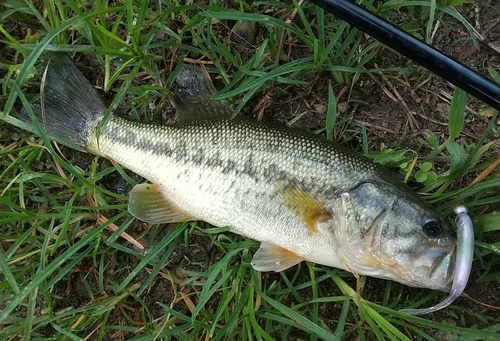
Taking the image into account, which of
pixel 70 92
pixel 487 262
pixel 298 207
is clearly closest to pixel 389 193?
pixel 298 207

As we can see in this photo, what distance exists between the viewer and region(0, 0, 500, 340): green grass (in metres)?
2.82

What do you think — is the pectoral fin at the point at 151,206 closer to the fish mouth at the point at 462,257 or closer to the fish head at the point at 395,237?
the fish head at the point at 395,237

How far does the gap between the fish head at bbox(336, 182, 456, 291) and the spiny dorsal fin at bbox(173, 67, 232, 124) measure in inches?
37.0

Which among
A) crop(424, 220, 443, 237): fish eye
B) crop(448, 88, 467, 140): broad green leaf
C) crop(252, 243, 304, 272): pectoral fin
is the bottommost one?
crop(252, 243, 304, 272): pectoral fin

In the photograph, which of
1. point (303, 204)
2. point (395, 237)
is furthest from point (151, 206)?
point (395, 237)

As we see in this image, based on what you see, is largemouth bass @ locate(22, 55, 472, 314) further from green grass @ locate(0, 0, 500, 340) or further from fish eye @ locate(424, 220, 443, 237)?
green grass @ locate(0, 0, 500, 340)

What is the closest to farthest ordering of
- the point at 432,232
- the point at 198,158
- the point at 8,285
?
1. the point at 432,232
2. the point at 198,158
3. the point at 8,285

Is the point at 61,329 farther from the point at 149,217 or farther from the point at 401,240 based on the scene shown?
the point at 401,240

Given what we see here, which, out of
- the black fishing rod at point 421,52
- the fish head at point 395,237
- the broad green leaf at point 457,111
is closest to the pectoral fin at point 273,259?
the fish head at point 395,237

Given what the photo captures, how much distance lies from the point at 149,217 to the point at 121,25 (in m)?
1.32

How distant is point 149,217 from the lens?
298 centimetres

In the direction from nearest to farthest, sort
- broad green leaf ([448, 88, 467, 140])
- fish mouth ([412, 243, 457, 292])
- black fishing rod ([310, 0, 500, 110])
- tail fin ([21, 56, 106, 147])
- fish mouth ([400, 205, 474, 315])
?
black fishing rod ([310, 0, 500, 110]), fish mouth ([400, 205, 474, 315]), fish mouth ([412, 243, 457, 292]), broad green leaf ([448, 88, 467, 140]), tail fin ([21, 56, 106, 147])

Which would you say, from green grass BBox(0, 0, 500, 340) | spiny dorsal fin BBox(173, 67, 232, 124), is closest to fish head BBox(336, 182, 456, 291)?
green grass BBox(0, 0, 500, 340)

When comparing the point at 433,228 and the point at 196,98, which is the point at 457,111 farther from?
the point at 196,98
